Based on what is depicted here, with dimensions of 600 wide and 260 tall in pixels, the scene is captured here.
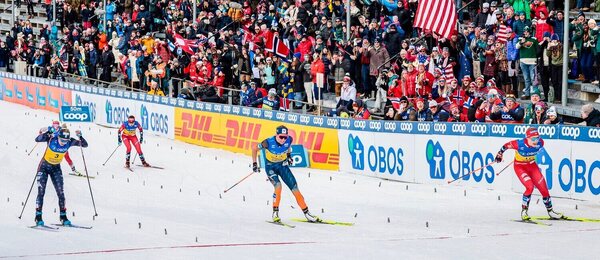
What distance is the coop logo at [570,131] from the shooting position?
79.8 feet

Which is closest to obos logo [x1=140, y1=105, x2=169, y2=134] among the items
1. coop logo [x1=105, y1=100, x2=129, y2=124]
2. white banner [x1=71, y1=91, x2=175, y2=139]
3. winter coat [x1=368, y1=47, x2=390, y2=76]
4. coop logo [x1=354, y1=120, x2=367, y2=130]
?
white banner [x1=71, y1=91, x2=175, y2=139]

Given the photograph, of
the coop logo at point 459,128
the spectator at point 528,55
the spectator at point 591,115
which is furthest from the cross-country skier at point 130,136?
the spectator at point 591,115

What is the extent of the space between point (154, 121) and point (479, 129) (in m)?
14.5

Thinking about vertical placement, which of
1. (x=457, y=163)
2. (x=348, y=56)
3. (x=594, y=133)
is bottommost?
(x=457, y=163)

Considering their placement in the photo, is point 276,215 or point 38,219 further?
point 276,215

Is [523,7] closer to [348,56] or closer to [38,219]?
[348,56]

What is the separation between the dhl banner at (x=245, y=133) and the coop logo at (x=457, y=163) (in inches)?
138

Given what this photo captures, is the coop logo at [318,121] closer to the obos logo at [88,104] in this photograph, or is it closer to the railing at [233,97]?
the railing at [233,97]

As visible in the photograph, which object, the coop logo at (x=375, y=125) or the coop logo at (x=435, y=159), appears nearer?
the coop logo at (x=435, y=159)

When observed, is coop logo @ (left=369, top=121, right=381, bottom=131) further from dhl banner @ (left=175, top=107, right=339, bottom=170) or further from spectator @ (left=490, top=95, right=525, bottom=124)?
spectator @ (left=490, top=95, right=525, bottom=124)

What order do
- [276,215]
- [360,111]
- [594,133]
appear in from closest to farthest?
[276,215]
[594,133]
[360,111]

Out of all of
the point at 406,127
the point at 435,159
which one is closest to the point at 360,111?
the point at 406,127

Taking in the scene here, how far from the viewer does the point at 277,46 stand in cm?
3497

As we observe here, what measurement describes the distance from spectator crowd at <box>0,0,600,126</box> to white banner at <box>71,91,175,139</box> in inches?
34.5
